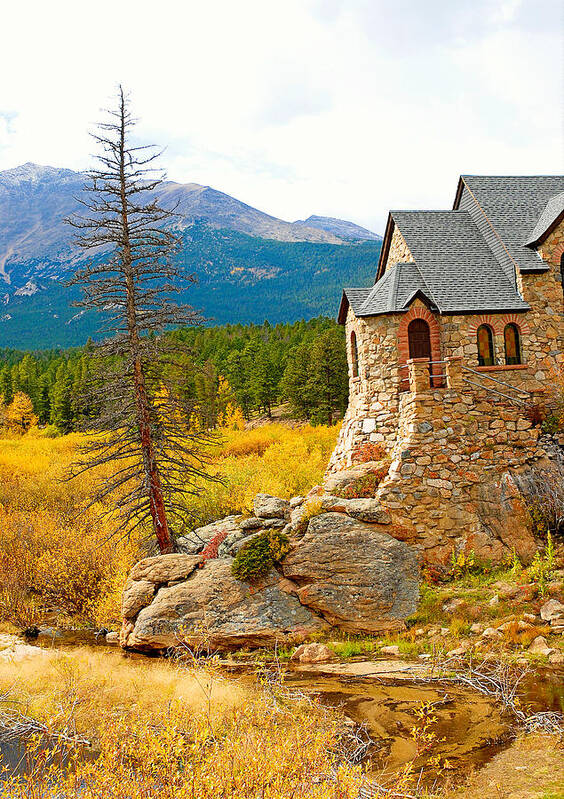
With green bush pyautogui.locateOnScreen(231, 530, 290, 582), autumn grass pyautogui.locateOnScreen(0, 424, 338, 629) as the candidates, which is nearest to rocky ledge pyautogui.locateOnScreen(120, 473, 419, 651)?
green bush pyautogui.locateOnScreen(231, 530, 290, 582)

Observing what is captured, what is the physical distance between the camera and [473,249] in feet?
71.7

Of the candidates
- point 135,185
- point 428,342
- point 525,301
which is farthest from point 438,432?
point 135,185

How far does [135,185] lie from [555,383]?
1573cm

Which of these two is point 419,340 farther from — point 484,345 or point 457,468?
point 457,468

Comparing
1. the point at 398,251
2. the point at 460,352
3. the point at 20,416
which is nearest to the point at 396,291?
the point at 460,352

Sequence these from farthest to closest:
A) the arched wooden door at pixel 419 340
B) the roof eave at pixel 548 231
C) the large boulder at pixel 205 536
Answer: the roof eave at pixel 548 231, the arched wooden door at pixel 419 340, the large boulder at pixel 205 536

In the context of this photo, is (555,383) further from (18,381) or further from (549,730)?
(18,381)

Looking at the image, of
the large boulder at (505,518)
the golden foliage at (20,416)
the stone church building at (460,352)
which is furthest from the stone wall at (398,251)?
the golden foliage at (20,416)

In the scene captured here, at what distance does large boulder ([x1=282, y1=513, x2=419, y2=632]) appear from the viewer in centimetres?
1438

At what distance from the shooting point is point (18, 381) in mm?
73062

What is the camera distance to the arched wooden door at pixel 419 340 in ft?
64.0

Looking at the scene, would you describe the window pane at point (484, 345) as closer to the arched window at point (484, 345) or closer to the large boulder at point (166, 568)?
the arched window at point (484, 345)

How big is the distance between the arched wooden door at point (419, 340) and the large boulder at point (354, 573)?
6859 mm

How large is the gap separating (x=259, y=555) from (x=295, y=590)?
134cm
